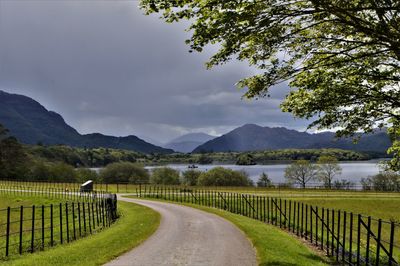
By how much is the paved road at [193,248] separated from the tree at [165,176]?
97645 millimetres

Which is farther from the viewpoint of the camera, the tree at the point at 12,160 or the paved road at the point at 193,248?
the tree at the point at 12,160

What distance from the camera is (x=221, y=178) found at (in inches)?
4717

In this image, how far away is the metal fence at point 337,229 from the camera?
14.7 meters

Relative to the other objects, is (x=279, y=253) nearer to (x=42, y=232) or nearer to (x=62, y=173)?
(x=42, y=232)

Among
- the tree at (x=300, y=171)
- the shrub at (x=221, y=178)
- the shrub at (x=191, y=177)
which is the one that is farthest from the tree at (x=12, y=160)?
the tree at (x=300, y=171)

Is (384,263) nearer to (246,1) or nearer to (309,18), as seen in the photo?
(309,18)

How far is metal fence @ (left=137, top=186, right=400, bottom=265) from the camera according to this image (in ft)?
48.2

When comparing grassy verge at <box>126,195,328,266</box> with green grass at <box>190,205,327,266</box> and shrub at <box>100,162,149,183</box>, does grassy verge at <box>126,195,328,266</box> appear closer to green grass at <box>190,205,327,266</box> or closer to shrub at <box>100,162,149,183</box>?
green grass at <box>190,205,327,266</box>

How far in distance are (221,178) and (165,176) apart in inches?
708

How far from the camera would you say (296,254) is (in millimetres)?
17781

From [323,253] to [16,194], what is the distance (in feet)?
182

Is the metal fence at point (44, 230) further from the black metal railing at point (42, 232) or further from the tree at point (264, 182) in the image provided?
Answer: the tree at point (264, 182)

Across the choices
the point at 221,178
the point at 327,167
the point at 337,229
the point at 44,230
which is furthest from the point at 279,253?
the point at 327,167

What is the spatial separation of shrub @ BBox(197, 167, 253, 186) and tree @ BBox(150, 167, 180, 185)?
854 centimetres
